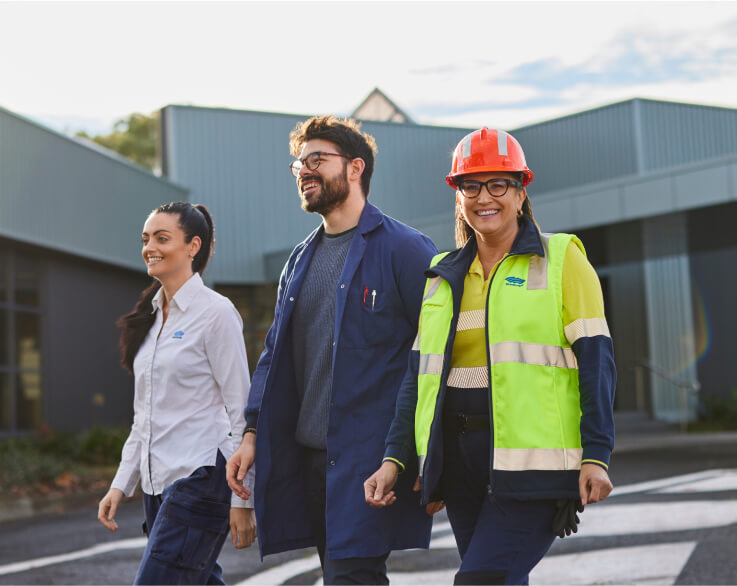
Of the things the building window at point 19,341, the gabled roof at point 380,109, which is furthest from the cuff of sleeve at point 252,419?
the gabled roof at point 380,109

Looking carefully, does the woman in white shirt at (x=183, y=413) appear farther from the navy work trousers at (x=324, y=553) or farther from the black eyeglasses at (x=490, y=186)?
the black eyeglasses at (x=490, y=186)

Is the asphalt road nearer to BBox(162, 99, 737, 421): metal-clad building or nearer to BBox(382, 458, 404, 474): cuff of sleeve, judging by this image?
BBox(382, 458, 404, 474): cuff of sleeve

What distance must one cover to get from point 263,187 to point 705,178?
1318 cm

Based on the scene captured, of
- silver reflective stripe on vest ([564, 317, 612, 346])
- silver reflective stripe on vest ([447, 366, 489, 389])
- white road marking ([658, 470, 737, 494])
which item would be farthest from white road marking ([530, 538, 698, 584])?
silver reflective stripe on vest ([564, 317, 612, 346])

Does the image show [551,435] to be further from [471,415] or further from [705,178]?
[705,178]

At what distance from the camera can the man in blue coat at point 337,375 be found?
3.58m

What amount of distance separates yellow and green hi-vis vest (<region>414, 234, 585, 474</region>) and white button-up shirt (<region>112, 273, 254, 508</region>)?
1097mm

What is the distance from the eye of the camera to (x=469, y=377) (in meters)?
3.29

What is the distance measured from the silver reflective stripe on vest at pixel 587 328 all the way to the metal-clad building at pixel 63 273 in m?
15.4

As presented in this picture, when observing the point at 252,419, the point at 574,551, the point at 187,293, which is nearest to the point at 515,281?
the point at 252,419

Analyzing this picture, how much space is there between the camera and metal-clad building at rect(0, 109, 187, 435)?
693 inches

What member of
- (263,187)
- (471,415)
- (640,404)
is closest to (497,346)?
(471,415)

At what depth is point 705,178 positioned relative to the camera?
16797 millimetres

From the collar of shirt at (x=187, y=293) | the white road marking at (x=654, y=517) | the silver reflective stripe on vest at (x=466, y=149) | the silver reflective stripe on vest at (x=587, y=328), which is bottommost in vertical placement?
the white road marking at (x=654, y=517)
